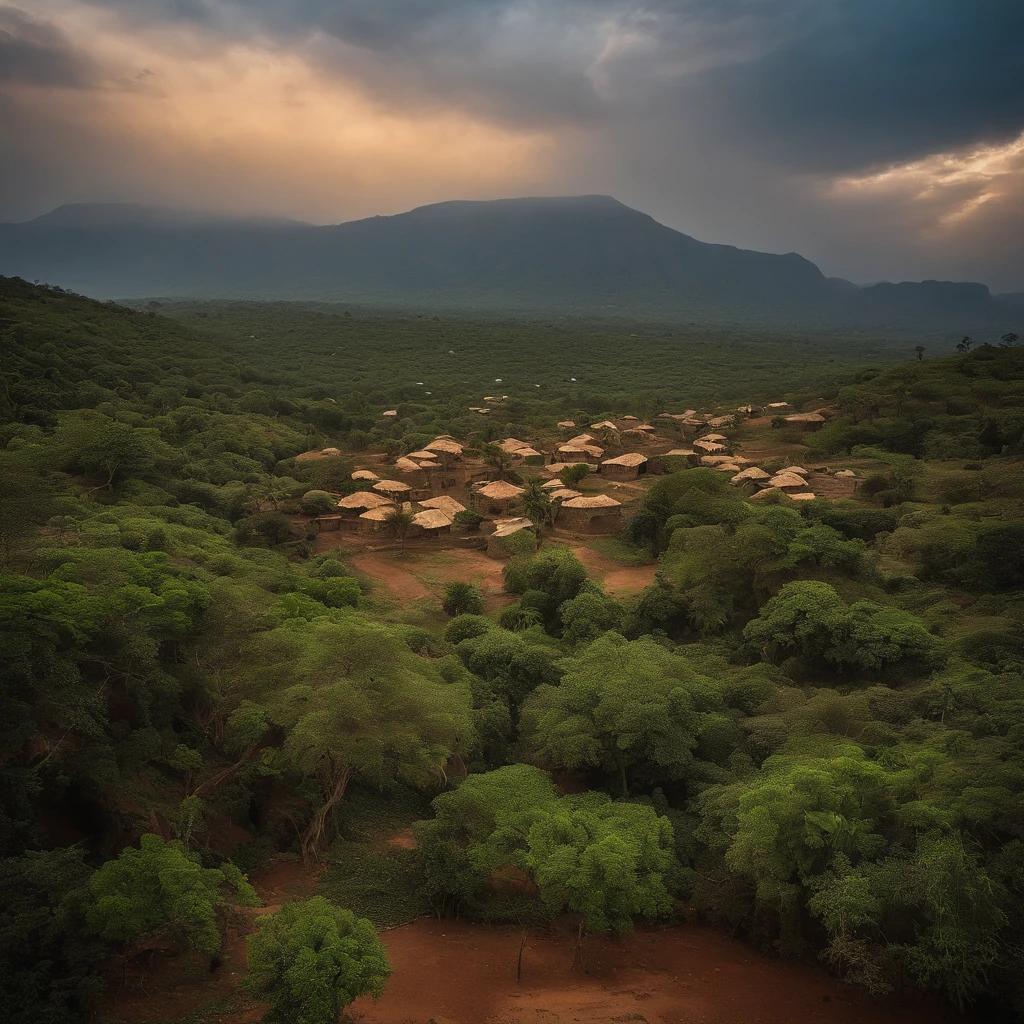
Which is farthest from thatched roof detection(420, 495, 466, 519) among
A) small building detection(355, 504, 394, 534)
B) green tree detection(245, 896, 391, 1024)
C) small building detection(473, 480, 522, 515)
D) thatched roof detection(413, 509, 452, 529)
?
green tree detection(245, 896, 391, 1024)

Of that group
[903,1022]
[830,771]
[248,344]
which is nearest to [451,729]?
[830,771]

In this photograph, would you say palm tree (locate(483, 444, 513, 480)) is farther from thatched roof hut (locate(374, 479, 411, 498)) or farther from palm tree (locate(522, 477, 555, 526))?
palm tree (locate(522, 477, 555, 526))

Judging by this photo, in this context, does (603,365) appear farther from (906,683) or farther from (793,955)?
(793,955)

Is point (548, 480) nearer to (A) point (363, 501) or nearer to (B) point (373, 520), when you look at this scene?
(A) point (363, 501)

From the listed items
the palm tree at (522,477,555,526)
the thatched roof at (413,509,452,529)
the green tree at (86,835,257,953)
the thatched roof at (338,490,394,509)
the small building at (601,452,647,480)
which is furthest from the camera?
the small building at (601,452,647,480)

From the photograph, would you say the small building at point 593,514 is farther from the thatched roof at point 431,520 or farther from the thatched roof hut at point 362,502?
the thatched roof hut at point 362,502

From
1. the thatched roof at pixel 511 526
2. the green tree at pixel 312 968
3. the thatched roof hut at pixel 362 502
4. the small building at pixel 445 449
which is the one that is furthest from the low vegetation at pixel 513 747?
the small building at pixel 445 449
